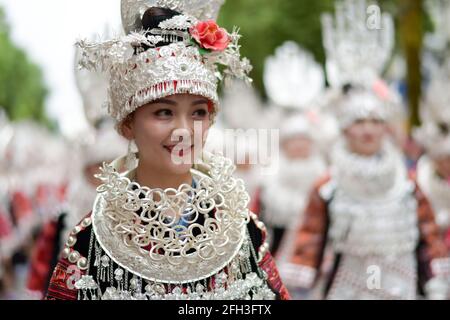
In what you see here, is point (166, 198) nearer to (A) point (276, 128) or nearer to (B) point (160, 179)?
(B) point (160, 179)

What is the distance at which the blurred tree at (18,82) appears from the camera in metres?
35.5

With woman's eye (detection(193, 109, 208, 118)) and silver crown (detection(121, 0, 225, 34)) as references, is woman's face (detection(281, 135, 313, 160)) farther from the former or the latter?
woman's eye (detection(193, 109, 208, 118))

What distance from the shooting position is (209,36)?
3473 millimetres

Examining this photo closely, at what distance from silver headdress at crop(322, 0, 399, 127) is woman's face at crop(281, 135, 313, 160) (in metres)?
3.81

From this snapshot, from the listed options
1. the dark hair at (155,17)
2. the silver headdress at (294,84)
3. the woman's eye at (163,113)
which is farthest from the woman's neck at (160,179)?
the silver headdress at (294,84)

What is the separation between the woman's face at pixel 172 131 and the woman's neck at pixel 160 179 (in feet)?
0.11

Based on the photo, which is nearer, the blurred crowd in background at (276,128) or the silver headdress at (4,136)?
the blurred crowd in background at (276,128)

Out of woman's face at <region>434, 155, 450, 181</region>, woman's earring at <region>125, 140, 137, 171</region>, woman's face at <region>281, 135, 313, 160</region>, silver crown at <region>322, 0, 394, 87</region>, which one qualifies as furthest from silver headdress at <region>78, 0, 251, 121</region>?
woman's face at <region>281, 135, 313, 160</region>

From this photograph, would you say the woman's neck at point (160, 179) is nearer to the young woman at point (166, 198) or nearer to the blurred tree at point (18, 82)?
the young woman at point (166, 198)

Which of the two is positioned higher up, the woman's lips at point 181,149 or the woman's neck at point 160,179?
the woman's lips at point 181,149

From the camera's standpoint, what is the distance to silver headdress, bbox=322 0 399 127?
7.04 m
